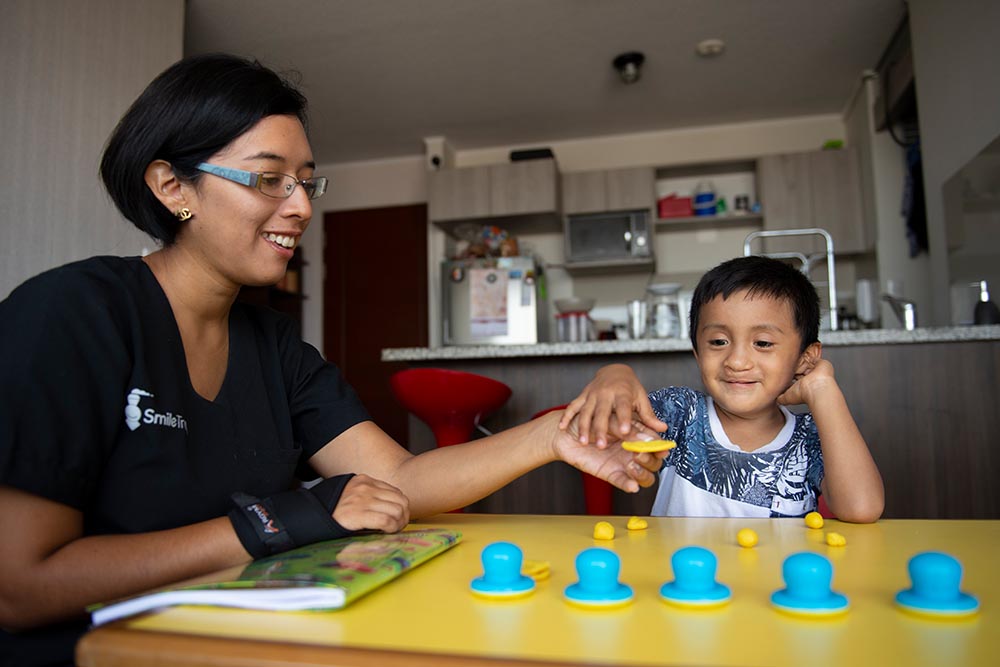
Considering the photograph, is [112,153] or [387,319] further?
[387,319]

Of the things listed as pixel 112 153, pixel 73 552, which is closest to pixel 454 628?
pixel 73 552

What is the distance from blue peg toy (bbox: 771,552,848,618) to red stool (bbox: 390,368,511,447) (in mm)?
2023

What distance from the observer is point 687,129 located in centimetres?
553

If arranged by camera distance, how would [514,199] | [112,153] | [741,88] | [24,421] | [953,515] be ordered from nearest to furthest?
1. [24,421]
2. [112,153]
3. [953,515]
4. [741,88]
5. [514,199]

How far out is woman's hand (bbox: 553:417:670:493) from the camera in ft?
3.19

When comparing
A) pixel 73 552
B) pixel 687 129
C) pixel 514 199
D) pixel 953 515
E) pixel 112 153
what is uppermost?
pixel 687 129

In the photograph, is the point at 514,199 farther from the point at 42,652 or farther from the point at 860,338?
the point at 42,652

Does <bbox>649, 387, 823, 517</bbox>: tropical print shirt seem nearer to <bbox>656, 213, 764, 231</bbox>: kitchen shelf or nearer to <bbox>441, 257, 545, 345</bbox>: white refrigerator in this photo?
<bbox>441, 257, 545, 345</bbox>: white refrigerator

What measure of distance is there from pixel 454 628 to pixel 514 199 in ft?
16.1

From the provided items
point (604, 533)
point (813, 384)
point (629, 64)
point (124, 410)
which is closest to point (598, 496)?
point (813, 384)

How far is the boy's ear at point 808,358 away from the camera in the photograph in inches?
58.5

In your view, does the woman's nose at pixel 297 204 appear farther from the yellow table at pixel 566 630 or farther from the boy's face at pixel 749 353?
the boy's face at pixel 749 353

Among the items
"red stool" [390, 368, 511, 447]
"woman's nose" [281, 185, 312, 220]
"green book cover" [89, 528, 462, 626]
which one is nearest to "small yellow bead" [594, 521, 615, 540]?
"green book cover" [89, 528, 462, 626]

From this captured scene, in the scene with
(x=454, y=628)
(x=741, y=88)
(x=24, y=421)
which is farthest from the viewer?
(x=741, y=88)
